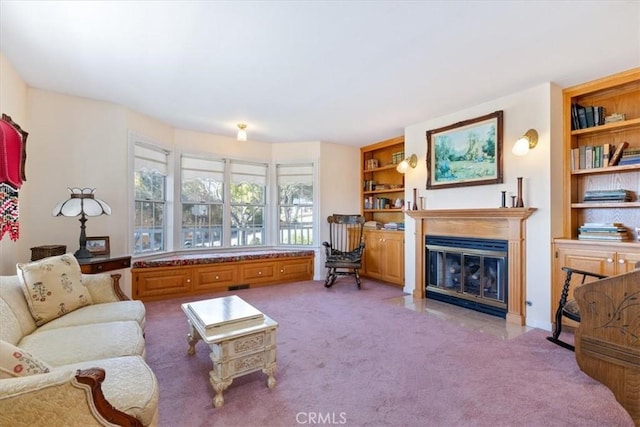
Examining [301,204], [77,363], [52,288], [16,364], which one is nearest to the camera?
[16,364]

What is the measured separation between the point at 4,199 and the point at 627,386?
13.7 feet

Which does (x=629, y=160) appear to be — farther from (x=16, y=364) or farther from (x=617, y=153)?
(x=16, y=364)

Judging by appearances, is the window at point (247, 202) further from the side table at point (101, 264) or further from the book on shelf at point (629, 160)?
the book on shelf at point (629, 160)

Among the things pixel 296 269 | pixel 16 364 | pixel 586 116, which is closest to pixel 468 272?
pixel 586 116

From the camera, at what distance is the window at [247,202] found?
5105 millimetres

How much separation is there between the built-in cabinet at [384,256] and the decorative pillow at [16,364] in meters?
4.17

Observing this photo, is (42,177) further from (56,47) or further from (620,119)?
(620,119)

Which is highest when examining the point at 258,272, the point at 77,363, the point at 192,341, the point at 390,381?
the point at 77,363

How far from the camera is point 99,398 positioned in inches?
41.2

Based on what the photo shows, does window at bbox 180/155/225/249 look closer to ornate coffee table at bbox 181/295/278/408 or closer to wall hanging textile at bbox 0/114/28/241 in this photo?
wall hanging textile at bbox 0/114/28/241

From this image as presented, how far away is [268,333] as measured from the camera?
1969 mm

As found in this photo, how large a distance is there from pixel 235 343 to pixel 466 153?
326cm

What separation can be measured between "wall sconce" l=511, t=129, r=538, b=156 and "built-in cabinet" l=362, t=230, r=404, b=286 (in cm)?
197

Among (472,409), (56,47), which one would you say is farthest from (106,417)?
(56,47)
